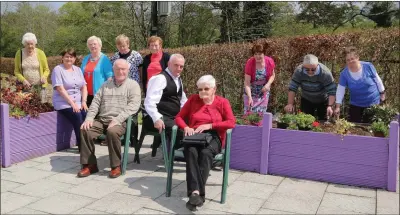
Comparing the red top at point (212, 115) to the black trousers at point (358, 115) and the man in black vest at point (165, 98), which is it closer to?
the man in black vest at point (165, 98)

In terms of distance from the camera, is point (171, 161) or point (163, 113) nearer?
point (171, 161)

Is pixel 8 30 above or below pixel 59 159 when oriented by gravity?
above

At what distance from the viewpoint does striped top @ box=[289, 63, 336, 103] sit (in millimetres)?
5098

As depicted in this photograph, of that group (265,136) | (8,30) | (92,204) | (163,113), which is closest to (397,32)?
(265,136)

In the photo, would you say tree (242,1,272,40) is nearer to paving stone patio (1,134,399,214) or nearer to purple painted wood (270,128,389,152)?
purple painted wood (270,128,389,152)

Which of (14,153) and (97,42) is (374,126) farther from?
(14,153)

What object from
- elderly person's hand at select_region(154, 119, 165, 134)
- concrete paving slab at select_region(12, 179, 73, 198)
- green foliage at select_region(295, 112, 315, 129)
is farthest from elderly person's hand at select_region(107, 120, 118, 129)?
green foliage at select_region(295, 112, 315, 129)

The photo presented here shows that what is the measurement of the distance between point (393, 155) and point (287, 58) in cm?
342

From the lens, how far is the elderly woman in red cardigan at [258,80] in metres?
5.51

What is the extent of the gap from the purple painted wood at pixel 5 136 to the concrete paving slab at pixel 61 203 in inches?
53.5

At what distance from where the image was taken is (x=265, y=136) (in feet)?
15.4

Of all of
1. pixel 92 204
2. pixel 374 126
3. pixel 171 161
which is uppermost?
pixel 374 126

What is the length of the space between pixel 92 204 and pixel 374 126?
3.16 m

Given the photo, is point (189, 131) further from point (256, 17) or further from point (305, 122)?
point (256, 17)
